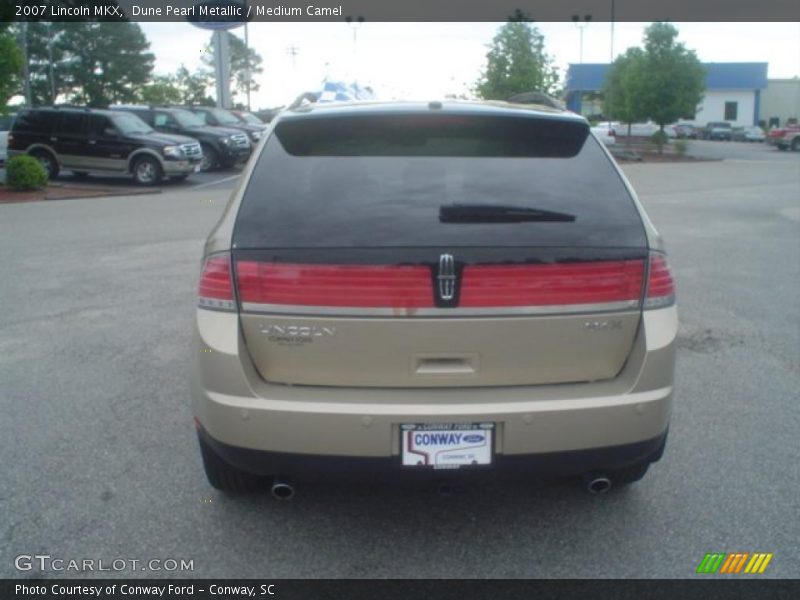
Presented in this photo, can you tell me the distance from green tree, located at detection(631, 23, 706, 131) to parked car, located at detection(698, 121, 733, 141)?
31.6 metres

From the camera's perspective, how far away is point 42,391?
5566mm

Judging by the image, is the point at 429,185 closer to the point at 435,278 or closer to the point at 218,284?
the point at 435,278

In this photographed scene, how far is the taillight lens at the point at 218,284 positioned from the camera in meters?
3.26

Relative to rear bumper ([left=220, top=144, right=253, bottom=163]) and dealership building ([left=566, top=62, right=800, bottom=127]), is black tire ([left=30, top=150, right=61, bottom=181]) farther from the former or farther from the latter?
dealership building ([left=566, top=62, right=800, bottom=127])

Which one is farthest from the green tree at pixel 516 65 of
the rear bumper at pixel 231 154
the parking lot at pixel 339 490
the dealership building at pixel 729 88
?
the dealership building at pixel 729 88

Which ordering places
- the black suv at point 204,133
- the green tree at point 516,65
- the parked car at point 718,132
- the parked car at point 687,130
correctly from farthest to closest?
the parked car at point 718,132 → the parked car at point 687,130 → the green tree at point 516,65 → the black suv at point 204,133

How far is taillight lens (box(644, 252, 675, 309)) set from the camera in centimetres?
334

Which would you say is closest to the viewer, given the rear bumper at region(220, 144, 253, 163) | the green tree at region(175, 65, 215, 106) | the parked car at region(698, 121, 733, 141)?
the rear bumper at region(220, 144, 253, 163)

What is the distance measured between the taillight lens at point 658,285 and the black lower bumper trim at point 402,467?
56 centimetres

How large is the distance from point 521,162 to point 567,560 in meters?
1.66

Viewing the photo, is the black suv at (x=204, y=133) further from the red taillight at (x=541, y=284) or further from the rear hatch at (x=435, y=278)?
the red taillight at (x=541, y=284)

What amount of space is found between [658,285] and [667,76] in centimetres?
3790

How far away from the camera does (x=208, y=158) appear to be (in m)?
26.6

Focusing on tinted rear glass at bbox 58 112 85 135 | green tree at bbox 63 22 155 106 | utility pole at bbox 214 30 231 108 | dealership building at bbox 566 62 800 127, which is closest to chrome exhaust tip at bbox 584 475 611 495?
tinted rear glass at bbox 58 112 85 135
